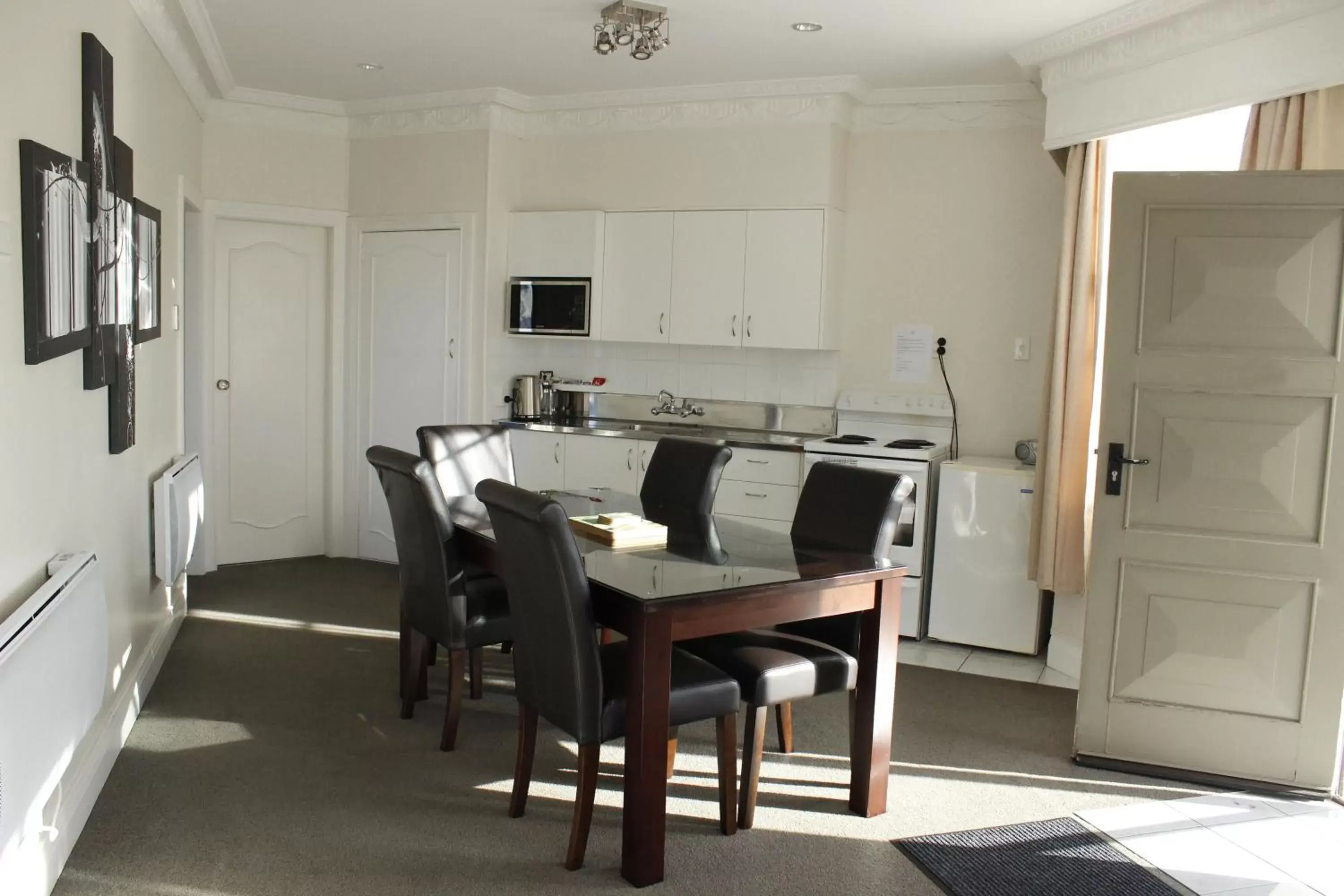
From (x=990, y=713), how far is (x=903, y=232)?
2499 mm

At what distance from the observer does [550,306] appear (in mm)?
5984

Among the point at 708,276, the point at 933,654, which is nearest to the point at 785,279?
the point at 708,276

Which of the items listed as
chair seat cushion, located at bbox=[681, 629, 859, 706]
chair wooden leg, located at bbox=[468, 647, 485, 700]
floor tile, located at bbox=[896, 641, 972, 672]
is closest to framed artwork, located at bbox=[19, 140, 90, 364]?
chair wooden leg, located at bbox=[468, 647, 485, 700]

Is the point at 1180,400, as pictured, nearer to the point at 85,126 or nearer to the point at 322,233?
the point at 85,126

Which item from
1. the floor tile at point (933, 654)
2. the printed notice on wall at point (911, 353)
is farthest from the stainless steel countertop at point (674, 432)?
the floor tile at point (933, 654)

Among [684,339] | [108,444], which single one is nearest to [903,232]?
[684,339]

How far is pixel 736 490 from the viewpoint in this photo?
18.1ft

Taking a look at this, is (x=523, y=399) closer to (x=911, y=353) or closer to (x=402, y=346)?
(x=402, y=346)

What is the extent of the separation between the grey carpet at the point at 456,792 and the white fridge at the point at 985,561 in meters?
0.38

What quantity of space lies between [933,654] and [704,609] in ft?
8.16

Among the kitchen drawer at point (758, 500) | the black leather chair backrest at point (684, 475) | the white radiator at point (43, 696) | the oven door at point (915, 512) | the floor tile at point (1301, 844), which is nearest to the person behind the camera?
the white radiator at point (43, 696)

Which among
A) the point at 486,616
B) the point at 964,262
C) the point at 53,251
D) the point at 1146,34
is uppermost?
the point at 1146,34

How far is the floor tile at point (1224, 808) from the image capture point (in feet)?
10.8

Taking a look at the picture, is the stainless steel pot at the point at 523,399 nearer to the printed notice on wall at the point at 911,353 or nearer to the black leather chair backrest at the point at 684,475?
the black leather chair backrest at the point at 684,475
